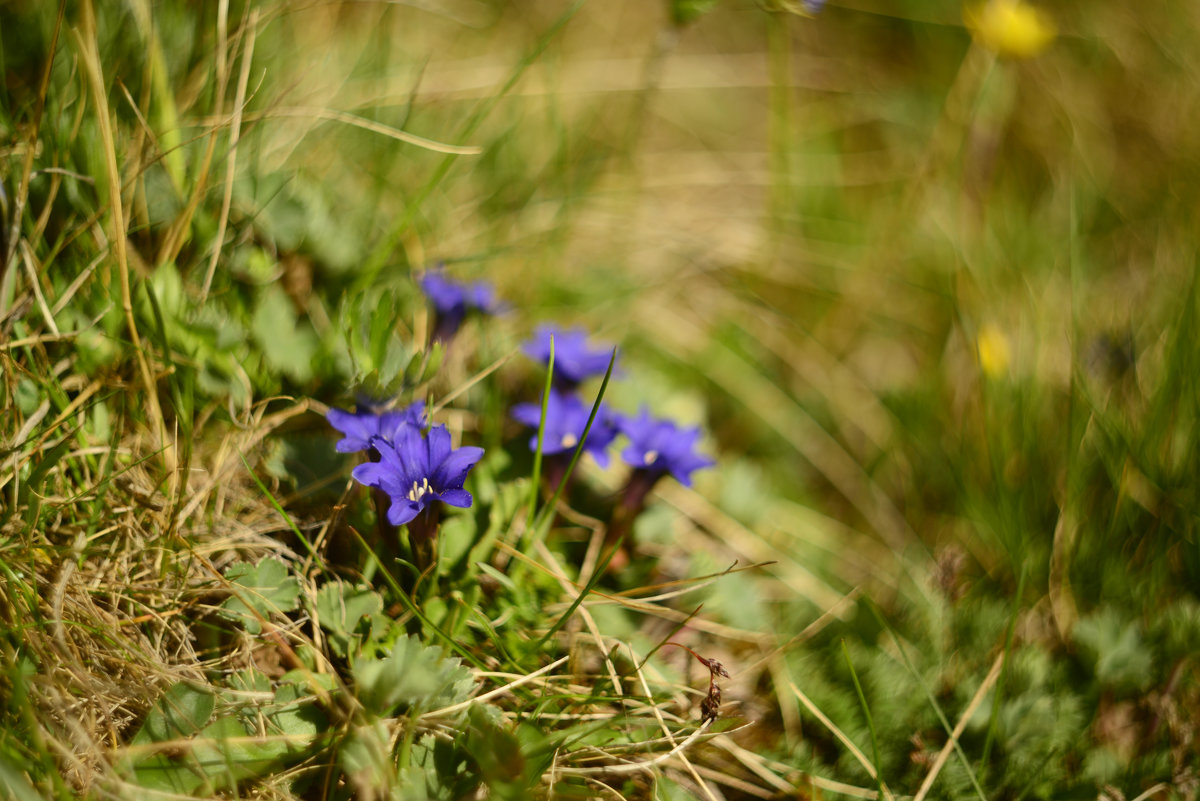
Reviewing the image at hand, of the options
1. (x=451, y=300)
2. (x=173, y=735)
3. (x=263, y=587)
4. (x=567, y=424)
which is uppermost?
(x=451, y=300)

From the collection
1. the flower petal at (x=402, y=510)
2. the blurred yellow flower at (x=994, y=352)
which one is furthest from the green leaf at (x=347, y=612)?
the blurred yellow flower at (x=994, y=352)

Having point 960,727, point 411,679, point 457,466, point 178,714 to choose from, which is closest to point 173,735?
point 178,714

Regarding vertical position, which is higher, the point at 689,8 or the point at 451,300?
the point at 689,8

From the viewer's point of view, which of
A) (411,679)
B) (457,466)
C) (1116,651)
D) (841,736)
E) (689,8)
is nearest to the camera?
(411,679)

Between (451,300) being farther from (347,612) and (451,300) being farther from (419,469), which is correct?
(347,612)

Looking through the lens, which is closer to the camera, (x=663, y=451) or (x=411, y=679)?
(x=411, y=679)

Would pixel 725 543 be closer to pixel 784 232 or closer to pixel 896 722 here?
pixel 896 722

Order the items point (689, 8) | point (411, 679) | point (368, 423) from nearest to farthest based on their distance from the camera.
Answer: point (411, 679) < point (368, 423) < point (689, 8)
